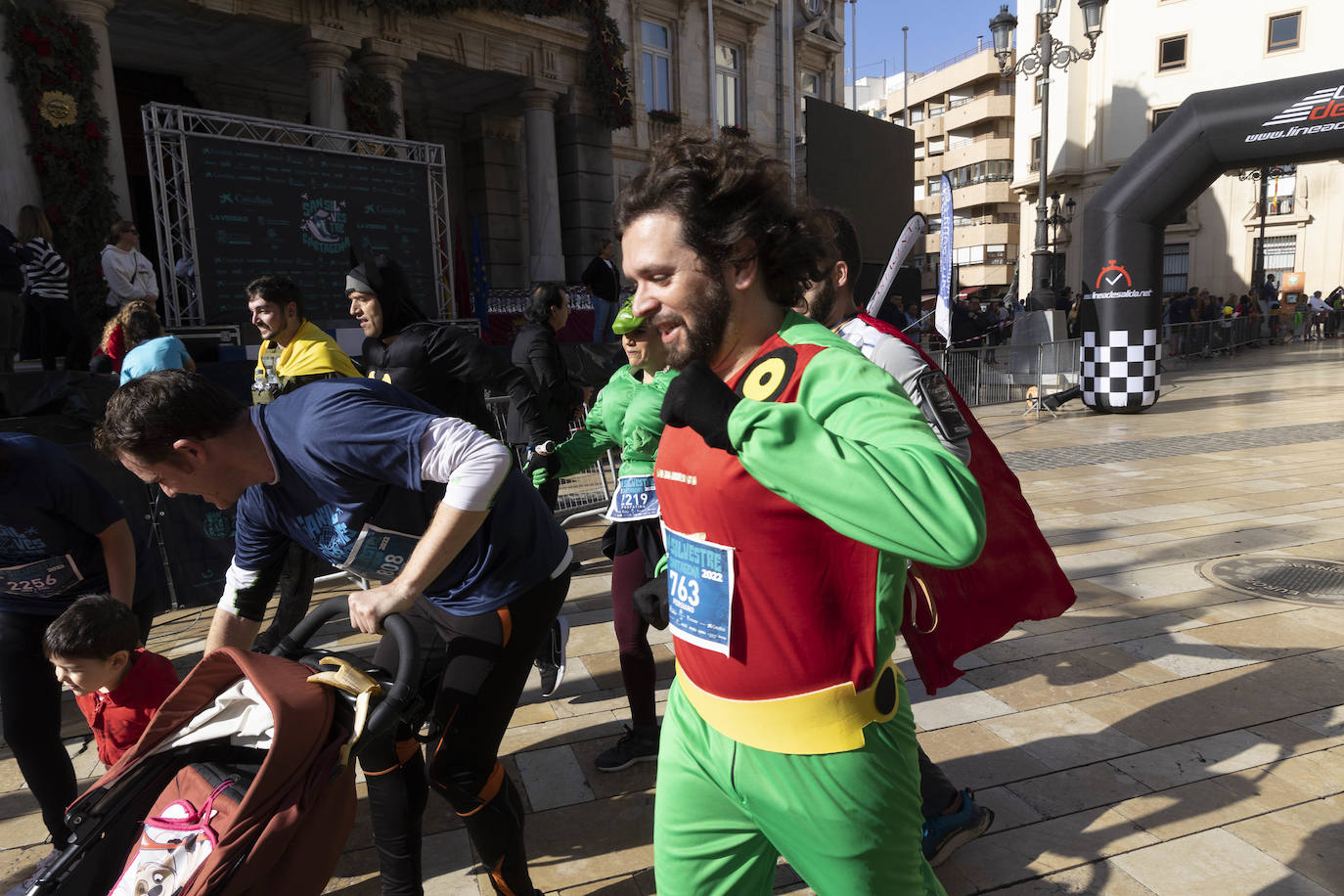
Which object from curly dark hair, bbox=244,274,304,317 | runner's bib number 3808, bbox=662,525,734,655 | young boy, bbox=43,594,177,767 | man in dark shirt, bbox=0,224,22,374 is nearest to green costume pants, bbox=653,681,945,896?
runner's bib number 3808, bbox=662,525,734,655

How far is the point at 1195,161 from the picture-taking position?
493 inches

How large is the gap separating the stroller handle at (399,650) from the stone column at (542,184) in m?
15.0

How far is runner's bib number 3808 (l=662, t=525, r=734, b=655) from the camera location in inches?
61.5

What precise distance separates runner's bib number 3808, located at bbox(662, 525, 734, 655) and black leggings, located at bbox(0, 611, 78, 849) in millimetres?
2501

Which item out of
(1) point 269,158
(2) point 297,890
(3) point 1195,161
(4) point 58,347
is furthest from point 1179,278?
(2) point 297,890

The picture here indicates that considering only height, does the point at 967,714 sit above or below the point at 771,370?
below

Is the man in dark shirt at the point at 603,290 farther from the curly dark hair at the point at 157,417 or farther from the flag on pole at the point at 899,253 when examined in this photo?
the curly dark hair at the point at 157,417

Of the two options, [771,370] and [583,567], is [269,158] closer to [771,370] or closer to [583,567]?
[583,567]

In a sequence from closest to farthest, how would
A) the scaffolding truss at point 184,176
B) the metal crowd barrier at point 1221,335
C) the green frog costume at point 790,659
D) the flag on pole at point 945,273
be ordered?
the green frog costume at point 790,659 → the flag on pole at point 945,273 → the scaffolding truss at point 184,176 → the metal crowd barrier at point 1221,335

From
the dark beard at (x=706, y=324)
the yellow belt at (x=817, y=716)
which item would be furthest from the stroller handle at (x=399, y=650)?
the dark beard at (x=706, y=324)

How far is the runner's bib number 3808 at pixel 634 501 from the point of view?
3492mm

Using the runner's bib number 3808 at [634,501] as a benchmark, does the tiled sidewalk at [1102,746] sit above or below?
below

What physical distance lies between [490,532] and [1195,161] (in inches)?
540

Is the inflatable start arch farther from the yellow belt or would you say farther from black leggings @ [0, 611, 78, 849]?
black leggings @ [0, 611, 78, 849]
